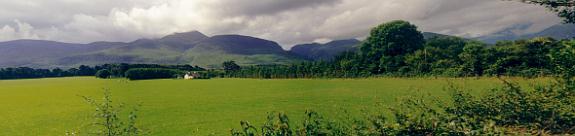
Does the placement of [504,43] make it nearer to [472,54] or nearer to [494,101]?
[472,54]

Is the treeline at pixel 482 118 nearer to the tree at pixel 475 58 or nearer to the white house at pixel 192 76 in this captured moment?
the tree at pixel 475 58

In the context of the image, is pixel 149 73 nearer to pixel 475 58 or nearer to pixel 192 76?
pixel 192 76

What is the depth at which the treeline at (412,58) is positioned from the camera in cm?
6431

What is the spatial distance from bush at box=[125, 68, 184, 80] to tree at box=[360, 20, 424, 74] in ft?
247

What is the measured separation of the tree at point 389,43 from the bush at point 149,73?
75.4m

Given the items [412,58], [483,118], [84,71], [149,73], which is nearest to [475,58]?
[412,58]

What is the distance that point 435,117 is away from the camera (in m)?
8.12

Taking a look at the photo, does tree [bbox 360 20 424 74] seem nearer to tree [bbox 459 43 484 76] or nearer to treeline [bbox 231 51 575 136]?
tree [bbox 459 43 484 76]

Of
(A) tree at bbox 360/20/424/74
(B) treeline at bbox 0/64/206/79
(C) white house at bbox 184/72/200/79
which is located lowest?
(C) white house at bbox 184/72/200/79

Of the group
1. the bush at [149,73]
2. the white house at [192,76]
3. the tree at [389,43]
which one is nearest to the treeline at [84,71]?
the bush at [149,73]

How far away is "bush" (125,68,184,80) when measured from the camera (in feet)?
423

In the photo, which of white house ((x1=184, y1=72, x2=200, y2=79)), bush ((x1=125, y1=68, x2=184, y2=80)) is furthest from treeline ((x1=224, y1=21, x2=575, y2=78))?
bush ((x1=125, y1=68, x2=184, y2=80))

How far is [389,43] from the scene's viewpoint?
92.1 metres

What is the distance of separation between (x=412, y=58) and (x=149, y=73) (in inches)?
3622
